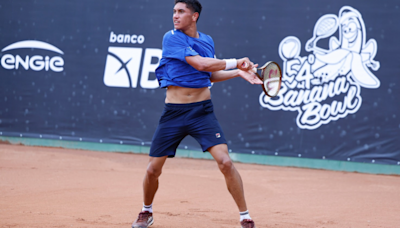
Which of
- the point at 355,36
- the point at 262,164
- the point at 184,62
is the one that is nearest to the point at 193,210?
the point at 184,62

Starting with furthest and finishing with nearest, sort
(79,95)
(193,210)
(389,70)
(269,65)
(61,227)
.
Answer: (79,95)
(389,70)
(193,210)
(269,65)
(61,227)

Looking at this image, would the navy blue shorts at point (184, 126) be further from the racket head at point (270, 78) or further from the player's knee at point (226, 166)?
the racket head at point (270, 78)

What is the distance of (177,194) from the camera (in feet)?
17.5

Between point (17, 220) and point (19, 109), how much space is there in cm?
529

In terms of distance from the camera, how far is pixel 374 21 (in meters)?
7.39

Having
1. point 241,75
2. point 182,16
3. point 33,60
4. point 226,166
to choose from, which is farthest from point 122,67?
point 226,166

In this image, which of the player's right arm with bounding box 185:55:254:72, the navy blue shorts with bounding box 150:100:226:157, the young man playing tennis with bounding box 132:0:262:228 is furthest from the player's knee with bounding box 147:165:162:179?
the player's right arm with bounding box 185:55:254:72

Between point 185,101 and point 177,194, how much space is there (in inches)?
73.8

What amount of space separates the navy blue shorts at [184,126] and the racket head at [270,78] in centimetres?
49

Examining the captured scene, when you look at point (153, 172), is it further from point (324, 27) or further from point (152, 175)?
point (324, 27)

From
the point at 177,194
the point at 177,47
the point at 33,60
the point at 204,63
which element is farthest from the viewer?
the point at 33,60

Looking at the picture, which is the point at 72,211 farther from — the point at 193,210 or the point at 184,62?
the point at 184,62

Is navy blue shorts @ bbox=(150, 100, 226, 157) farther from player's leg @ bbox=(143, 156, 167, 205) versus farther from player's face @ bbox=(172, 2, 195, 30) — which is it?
player's face @ bbox=(172, 2, 195, 30)

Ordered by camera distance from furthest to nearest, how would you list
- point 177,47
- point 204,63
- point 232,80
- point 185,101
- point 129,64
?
point 129,64 < point 232,80 < point 185,101 < point 177,47 < point 204,63
